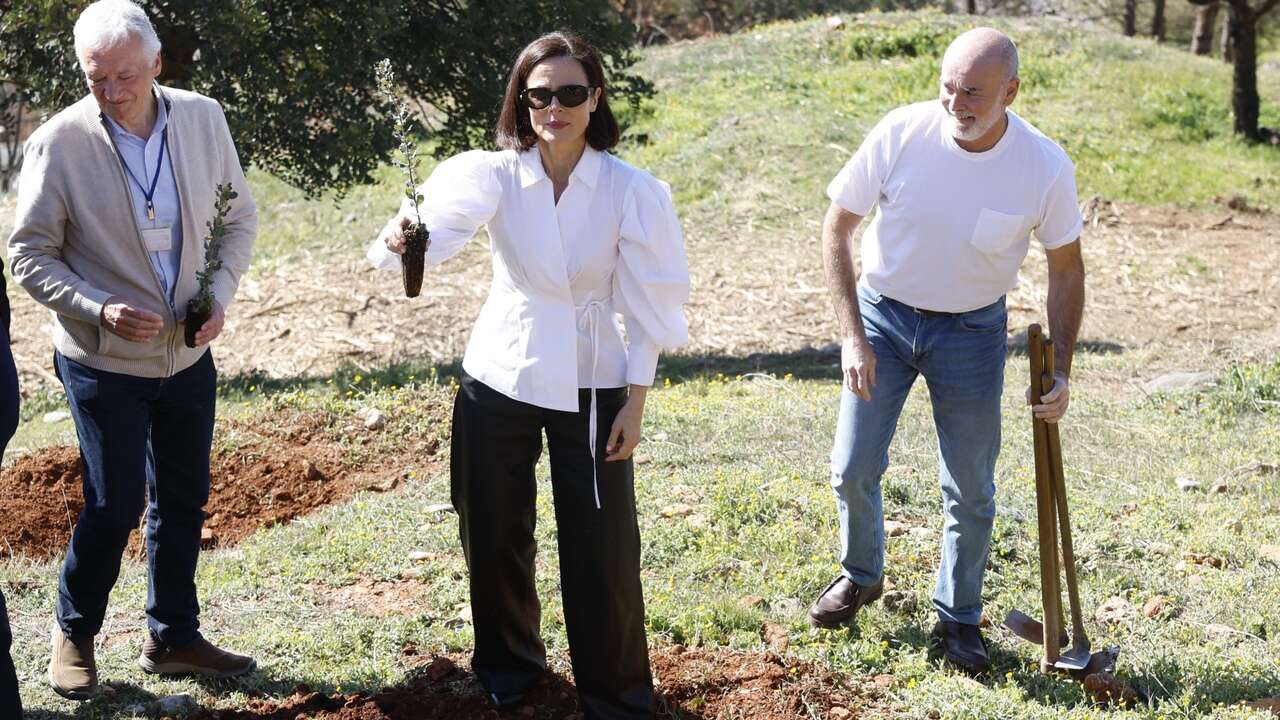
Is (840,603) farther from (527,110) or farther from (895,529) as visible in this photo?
(527,110)

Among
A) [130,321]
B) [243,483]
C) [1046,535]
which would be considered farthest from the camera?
[243,483]

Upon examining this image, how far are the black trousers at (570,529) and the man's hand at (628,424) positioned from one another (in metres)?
0.05

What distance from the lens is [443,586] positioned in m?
5.24

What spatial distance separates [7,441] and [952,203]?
285cm

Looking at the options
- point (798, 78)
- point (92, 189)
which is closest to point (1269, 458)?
point (92, 189)

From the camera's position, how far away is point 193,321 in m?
4.09

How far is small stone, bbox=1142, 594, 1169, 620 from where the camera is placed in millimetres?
4988

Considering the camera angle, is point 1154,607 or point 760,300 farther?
point 760,300

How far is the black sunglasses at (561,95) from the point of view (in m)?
3.65

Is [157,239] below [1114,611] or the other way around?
the other way around

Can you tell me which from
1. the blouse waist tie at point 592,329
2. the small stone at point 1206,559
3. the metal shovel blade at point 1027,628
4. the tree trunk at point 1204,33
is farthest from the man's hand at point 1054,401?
the tree trunk at point 1204,33


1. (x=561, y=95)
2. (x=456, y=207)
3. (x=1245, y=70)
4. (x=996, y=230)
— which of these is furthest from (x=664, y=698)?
(x=1245, y=70)

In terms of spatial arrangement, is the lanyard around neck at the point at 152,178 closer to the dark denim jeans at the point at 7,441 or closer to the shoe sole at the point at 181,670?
the dark denim jeans at the point at 7,441

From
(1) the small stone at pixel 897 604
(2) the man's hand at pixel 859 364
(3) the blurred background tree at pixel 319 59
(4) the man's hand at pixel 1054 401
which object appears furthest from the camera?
(3) the blurred background tree at pixel 319 59
